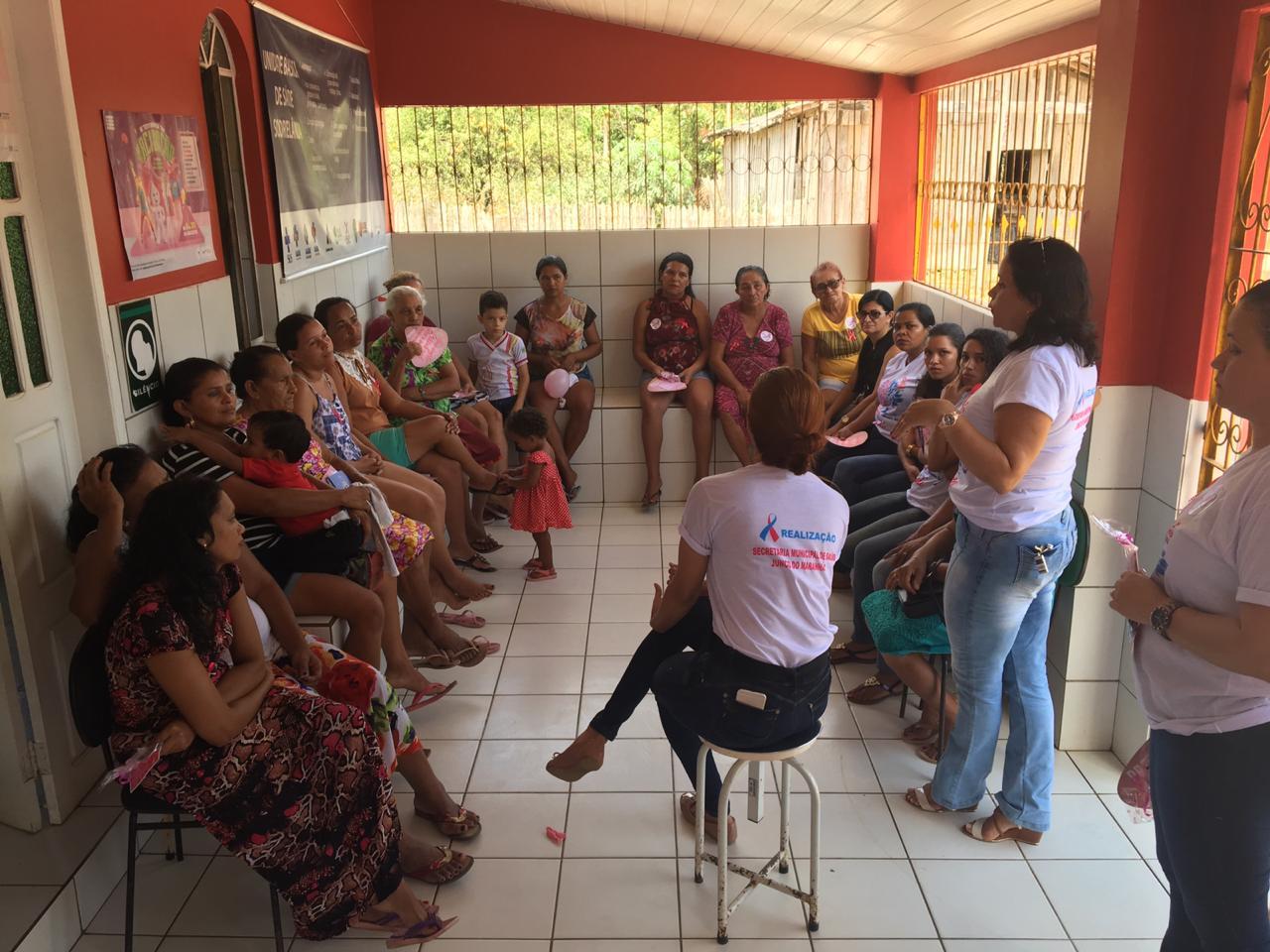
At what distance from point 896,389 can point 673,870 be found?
2.42m

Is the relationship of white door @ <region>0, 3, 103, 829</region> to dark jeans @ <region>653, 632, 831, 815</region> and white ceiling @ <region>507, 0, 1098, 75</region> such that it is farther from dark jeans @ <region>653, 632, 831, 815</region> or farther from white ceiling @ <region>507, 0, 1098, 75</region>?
white ceiling @ <region>507, 0, 1098, 75</region>

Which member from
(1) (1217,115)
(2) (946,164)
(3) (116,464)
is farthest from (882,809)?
(2) (946,164)

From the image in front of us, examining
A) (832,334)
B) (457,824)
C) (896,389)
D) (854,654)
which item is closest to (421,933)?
(457,824)

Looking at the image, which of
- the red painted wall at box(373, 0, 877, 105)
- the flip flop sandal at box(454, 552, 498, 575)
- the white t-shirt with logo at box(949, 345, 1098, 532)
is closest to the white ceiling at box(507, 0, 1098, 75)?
the red painted wall at box(373, 0, 877, 105)

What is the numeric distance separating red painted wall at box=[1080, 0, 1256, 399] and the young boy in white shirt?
3.14 m

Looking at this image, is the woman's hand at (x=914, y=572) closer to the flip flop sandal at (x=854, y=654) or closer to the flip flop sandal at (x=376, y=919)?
the flip flop sandal at (x=854, y=654)

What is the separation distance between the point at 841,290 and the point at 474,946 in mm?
3983

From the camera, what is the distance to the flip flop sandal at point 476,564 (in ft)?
14.7

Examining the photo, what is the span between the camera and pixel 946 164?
17.3 ft

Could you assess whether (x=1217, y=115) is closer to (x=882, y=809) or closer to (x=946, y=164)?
(x=882, y=809)

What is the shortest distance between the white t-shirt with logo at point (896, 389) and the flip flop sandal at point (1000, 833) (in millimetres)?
1879

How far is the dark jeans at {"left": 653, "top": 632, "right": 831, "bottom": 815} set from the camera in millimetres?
2057

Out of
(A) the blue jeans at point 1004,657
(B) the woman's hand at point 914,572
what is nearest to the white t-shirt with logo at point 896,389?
Result: (B) the woman's hand at point 914,572

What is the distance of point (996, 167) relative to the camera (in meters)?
4.47
